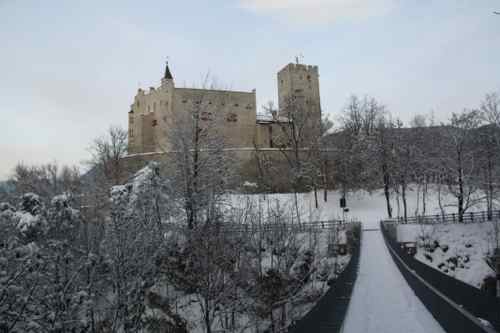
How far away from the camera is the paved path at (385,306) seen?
9070mm

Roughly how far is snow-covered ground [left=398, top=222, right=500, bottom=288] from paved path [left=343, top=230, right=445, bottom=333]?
20.7ft

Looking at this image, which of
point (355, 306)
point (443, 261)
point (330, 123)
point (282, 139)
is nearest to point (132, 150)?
point (282, 139)

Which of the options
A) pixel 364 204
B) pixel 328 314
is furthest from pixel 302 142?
pixel 328 314

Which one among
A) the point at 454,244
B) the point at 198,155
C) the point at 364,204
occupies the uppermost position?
the point at 198,155

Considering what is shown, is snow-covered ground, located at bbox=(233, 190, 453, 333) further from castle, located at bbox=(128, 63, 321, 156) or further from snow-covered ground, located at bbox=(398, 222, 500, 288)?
castle, located at bbox=(128, 63, 321, 156)

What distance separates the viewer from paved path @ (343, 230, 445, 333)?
9.07 m

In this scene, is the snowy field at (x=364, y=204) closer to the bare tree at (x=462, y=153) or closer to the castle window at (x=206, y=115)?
the bare tree at (x=462, y=153)

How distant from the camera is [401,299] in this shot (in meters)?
11.7

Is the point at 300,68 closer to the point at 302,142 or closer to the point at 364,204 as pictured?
the point at 302,142

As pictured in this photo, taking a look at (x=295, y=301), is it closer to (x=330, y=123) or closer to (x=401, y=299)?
(x=401, y=299)

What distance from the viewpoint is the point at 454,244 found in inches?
977

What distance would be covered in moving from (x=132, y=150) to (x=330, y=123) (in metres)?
26.3

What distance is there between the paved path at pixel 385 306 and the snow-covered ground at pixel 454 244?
20.7 feet

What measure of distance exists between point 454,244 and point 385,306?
1642 cm
